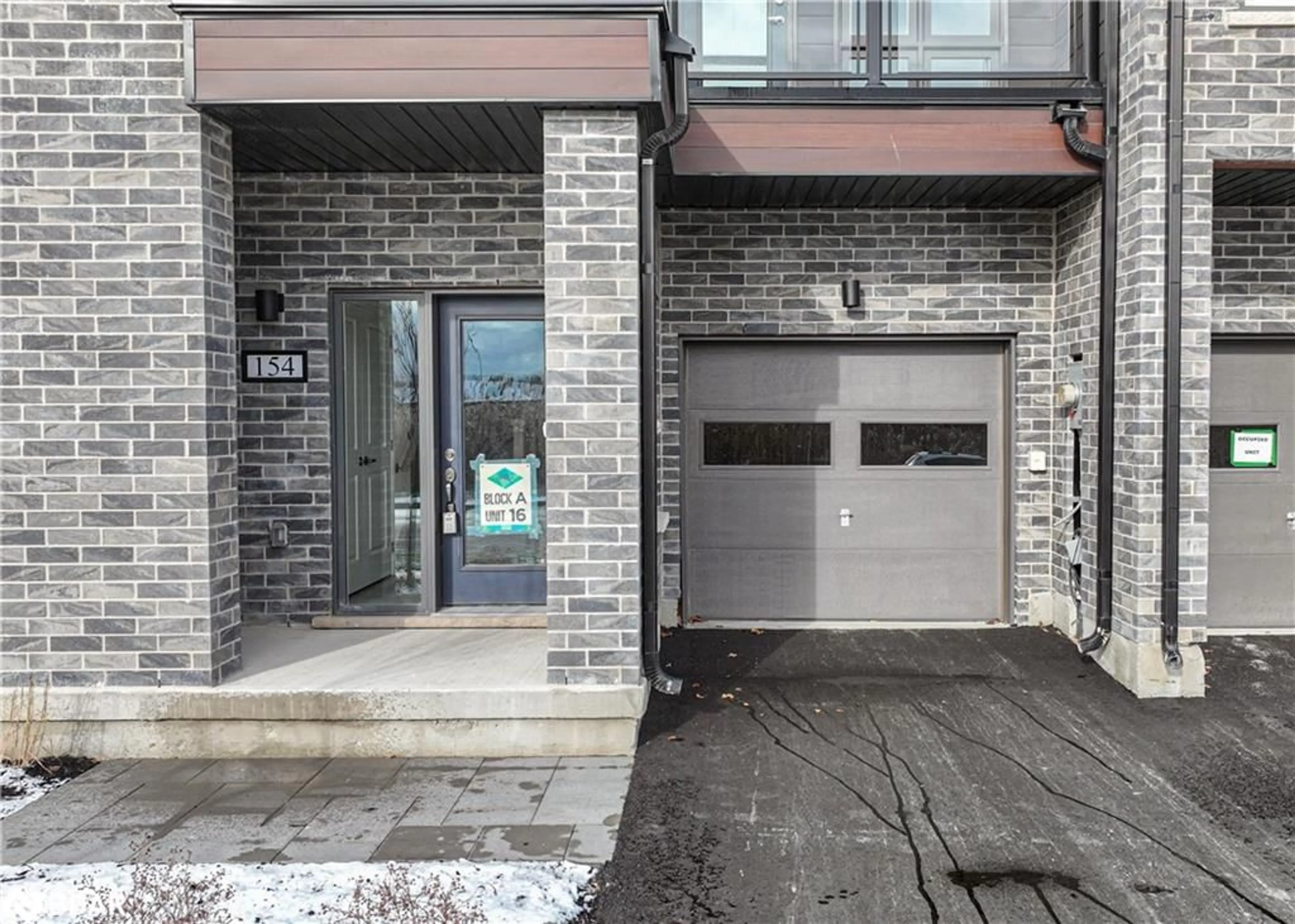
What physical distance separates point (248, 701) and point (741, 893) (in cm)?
283

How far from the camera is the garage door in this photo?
7.27m

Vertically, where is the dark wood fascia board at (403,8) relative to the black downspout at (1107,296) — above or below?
above

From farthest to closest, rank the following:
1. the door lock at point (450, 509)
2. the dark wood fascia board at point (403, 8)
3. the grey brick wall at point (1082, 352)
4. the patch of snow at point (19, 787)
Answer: the door lock at point (450, 509), the grey brick wall at point (1082, 352), the dark wood fascia board at point (403, 8), the patch of snow at point (19, 787)

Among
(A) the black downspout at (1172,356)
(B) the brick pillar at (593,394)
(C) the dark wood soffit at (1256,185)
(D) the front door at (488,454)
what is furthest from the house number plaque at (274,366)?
(C) the dark wood soffit at (1256,185)

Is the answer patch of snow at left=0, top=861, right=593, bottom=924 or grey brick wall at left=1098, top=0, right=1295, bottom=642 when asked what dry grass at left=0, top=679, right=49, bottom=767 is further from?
grey brick wall at left=1098, top=0, right=1295, bottom=642

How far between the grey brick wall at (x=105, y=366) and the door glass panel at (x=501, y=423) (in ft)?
6.75

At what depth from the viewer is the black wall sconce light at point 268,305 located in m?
6.61

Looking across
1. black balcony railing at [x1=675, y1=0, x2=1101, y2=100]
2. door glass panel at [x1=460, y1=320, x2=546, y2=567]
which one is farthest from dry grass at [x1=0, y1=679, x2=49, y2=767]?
black balcony railing at [x1=675, y1=0, x2=1101, y2=100]

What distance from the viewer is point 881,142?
629 cm

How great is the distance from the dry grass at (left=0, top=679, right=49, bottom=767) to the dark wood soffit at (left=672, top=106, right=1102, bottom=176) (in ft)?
15.5

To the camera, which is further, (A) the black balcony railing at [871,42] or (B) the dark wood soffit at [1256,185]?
(A) the black balcony railing at [871,42]

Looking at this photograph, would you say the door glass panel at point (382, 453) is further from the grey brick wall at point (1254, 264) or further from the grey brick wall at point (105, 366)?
the grey brick wall at point (1254, 264)

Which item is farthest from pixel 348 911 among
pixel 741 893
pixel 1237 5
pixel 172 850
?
pixel 1237 5

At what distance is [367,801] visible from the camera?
14.9 feet
